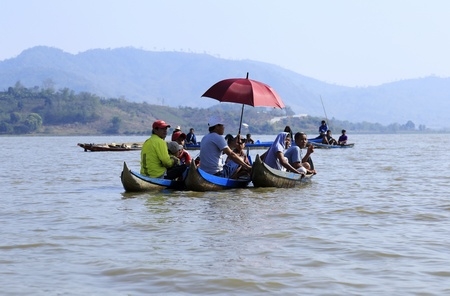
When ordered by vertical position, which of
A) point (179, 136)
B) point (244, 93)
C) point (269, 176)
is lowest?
point (269, 176)

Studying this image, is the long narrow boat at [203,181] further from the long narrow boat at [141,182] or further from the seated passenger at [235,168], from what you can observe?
the long narrow boat at [141,182]

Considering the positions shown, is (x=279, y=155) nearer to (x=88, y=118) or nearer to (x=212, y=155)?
(x=212, y=155)

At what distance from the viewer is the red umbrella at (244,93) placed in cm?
1739

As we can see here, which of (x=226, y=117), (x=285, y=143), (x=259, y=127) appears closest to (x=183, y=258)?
(x=285, y=143)

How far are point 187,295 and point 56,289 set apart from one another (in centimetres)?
124

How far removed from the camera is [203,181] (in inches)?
636

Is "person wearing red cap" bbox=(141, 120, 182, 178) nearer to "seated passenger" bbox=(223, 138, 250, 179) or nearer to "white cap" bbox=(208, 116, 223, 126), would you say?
"white cap" bbox=(208, 116, 223, 126)

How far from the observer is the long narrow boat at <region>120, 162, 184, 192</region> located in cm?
1589

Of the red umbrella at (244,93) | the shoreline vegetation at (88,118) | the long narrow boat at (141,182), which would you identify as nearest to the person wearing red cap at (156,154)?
the long narrow boat at (141,182)

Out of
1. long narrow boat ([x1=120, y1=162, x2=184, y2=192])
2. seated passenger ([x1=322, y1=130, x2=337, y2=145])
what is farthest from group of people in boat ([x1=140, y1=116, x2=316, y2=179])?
seated passenger ([x1=322, y1=130, x2=337, y2=145])

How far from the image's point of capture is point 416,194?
17.3 meters

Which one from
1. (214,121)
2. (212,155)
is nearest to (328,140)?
(212,155)

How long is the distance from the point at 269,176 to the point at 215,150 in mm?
1534

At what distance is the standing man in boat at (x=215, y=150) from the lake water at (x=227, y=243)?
1.80 ft
